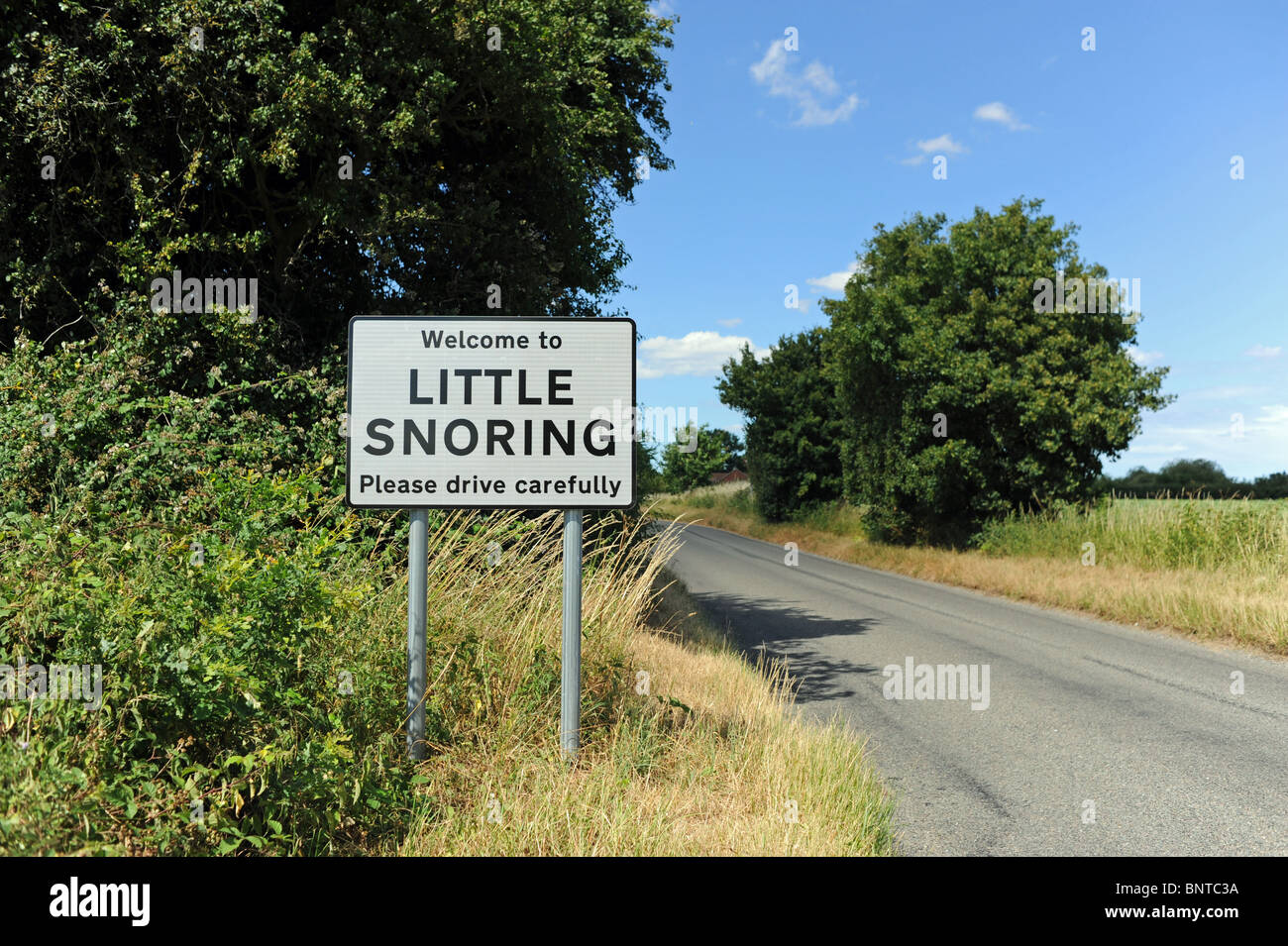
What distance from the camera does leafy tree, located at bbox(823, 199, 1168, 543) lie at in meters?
18.9

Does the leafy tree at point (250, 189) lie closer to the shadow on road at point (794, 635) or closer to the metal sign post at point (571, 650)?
the metal sign post at point (571, 650)

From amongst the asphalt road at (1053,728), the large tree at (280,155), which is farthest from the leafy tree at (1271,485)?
the large tree at (280,155)

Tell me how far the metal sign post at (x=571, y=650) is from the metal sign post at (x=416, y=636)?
665 millimetres

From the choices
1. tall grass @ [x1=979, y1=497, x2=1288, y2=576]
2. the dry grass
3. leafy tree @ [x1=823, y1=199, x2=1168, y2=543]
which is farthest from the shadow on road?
leafy tree @ [x1=823, y1=199, x2=1168, y2=543]

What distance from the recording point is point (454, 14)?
326 inches

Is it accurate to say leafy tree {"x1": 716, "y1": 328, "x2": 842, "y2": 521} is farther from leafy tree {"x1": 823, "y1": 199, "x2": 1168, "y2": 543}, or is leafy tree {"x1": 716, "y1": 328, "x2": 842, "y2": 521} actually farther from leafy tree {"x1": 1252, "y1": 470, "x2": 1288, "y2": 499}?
leafy tree {"x1": 1252, "y1": 470, "x2": 1288, "y2": 499}

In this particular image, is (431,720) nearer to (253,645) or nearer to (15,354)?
(253,645)

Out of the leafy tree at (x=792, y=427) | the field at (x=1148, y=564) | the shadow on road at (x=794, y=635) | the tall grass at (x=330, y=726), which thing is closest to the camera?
the tall grass at (x=330, y=726)

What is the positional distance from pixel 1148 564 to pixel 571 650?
13826 millimetres

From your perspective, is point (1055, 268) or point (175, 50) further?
point (1055, 268)

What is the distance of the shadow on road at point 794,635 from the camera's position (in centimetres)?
820

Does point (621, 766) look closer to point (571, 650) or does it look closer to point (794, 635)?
point (571, 650)
